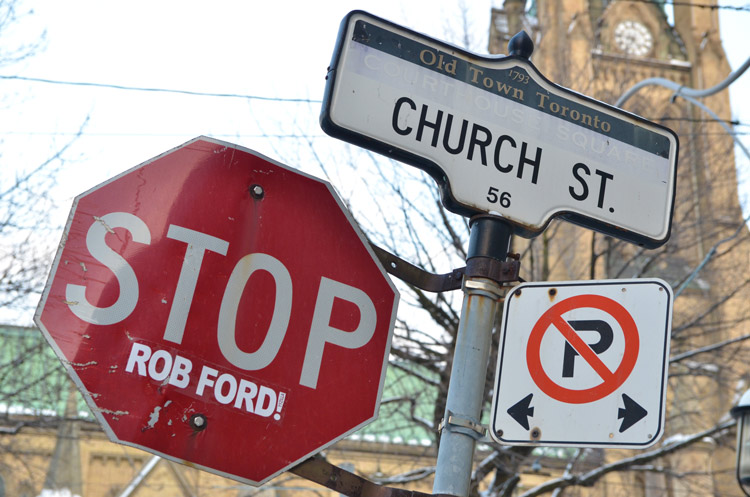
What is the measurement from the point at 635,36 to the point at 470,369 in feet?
113

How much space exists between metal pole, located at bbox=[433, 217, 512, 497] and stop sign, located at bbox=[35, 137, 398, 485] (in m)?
0.20

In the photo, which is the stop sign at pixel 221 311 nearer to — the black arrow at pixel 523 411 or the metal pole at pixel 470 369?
the metal pole at pixel 470 369

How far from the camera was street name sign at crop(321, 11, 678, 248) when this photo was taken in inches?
99.6

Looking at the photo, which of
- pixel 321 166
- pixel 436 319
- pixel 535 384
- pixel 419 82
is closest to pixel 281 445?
pixel 535 384

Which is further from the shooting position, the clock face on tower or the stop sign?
the clock face on tower

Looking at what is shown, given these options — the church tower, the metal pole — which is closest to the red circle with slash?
the metal pole

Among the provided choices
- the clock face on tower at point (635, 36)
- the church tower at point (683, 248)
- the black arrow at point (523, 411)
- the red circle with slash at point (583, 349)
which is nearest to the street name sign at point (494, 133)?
the red circle with slash at point (583, 349)

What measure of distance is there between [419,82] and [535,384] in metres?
0.95

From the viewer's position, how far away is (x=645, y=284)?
2.38m

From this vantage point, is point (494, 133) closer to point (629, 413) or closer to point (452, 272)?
point (452, 272)

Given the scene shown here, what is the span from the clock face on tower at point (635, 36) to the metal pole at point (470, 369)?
33.3 meters

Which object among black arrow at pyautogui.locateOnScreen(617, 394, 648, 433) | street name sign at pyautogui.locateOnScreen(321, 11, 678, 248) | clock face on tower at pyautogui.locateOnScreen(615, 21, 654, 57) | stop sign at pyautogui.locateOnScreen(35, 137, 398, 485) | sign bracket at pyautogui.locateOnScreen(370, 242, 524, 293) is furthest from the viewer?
clock face on tower at pyautogui.locateOnScreen(615, 21, 654, 57)

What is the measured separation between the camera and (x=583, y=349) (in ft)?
7.63

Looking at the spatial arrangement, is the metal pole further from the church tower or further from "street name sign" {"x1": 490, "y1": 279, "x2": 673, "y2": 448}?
the church tower
